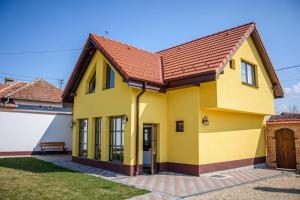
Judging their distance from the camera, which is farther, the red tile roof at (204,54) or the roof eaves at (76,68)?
the roof eaves at (76,68)

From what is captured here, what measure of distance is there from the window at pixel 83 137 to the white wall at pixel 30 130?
4.90m

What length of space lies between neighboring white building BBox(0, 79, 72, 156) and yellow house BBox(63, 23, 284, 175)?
4.65m

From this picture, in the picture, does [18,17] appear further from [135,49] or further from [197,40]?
[197,40]

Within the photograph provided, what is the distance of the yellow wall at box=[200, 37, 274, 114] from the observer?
1100cm

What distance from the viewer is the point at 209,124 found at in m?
11.6

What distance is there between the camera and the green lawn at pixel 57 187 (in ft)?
24.1

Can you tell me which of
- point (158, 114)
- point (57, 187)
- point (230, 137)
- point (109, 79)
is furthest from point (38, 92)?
point (230, 137)

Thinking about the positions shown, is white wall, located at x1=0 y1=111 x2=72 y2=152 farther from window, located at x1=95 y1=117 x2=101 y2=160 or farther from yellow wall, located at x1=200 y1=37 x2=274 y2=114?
yellow wall, located at x1=200 y1=37 x2=274 y2=114

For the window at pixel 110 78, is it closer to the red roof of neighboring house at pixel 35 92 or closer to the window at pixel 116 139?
the window at pixel 116 139

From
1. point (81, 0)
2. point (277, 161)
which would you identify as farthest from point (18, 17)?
point (277, 161)

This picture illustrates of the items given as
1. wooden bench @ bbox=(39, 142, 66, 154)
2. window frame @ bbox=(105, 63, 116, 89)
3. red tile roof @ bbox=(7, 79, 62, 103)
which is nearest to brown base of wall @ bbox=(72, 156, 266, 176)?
window frame @ bbox=(105, 63, 116, 89)

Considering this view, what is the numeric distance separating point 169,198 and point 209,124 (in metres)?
4.90

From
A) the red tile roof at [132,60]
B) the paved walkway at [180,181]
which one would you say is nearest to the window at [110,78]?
the red tile roof at [132,60]

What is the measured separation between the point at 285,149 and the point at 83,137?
438 inches
